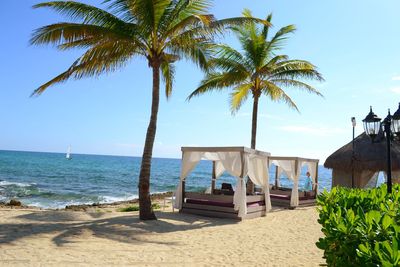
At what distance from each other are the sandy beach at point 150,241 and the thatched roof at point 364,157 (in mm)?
8474

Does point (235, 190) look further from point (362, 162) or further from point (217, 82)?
point (362, 162)

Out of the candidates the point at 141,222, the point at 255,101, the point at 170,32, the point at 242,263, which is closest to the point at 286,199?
the point at 255,101

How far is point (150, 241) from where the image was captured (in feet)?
26.1

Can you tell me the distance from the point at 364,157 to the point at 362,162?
0.26m

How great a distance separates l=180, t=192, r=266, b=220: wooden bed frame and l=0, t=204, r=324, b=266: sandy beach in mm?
571

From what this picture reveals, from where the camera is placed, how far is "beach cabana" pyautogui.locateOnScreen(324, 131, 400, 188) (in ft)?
60.6

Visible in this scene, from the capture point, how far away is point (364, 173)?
1934 centimetres

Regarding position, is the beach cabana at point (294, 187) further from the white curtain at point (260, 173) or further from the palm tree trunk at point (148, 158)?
the palm tree trunk at point (148, 158)

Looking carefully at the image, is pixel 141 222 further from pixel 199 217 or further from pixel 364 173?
pixel 364 173

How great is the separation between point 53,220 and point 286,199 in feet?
30.9

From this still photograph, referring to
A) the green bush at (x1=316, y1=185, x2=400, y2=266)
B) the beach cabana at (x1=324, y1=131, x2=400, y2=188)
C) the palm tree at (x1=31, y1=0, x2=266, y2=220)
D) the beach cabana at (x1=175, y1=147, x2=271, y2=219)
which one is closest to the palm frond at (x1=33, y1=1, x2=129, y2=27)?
the palm tree at (x1=31, y1=0, x2=266, y2=220)

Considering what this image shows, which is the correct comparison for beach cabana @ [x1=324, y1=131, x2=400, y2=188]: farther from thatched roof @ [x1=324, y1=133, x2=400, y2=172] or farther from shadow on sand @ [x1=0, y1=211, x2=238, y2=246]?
shadow on sand @ [x1=0, y1=211, x2=238, y2=246]

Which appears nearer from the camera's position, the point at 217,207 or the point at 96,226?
the point at 96,226

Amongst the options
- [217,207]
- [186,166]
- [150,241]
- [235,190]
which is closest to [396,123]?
[150,241]
